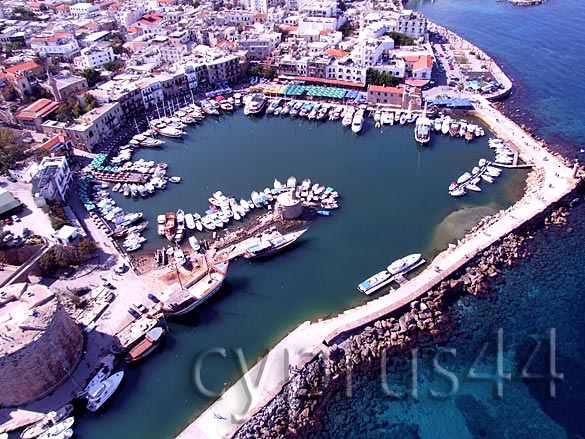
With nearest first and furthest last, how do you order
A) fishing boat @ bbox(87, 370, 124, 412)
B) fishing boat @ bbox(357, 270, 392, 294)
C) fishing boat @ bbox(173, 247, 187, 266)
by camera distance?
1. fishing boat @ bbox(87, 370, 124, 412)
2. fishing boat @ bbox(357, 270, 392, 294)
3. fishing boat @ bbox(173, 247, 187, 266)

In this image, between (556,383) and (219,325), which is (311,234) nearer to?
(219,325)

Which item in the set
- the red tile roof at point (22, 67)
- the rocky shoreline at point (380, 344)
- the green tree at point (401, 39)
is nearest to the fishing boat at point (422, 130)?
the rocky shoreline at point (380, 344)

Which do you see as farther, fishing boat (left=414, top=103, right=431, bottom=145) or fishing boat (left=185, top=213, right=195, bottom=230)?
Result: fishing boat (left=414, top=103, right=431, bottom=145)

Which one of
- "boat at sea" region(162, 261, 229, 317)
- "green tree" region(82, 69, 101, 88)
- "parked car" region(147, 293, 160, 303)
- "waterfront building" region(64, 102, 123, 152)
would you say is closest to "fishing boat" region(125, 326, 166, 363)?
"boat at sea" region(162, 261, 229, 317)

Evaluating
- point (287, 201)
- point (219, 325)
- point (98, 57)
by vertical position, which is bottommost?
point (219, 325)

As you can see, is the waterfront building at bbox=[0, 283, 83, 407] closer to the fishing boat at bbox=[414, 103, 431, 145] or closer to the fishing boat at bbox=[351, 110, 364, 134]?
the fishing boat at bbox=[351, 110, 364, 134]

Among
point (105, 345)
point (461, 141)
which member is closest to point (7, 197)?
point (105, 345)
